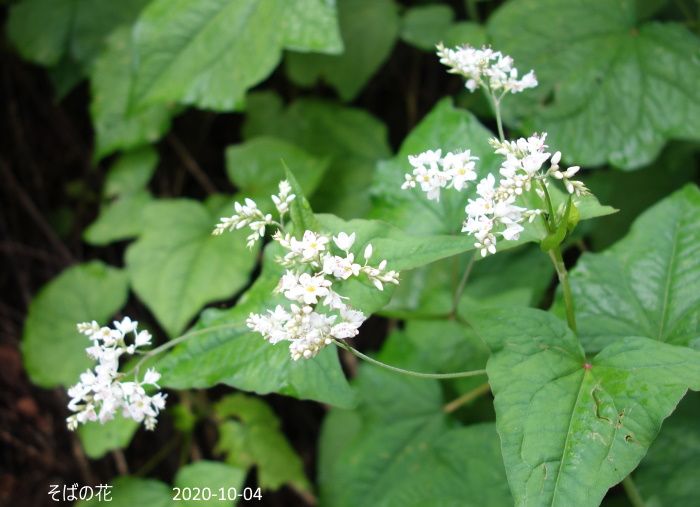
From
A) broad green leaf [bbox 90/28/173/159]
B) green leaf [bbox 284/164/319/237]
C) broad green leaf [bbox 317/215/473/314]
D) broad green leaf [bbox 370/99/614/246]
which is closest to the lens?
broad green leaf [bbox 317/215/473/314]

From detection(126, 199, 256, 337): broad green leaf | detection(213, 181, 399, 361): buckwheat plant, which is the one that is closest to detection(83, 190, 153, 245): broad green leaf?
detection(126, 199, 256, 337): broad green leaf

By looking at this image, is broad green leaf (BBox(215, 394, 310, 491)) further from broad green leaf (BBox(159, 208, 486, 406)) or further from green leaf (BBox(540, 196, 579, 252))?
green leaf (BBox(540, 196, 579, 252))

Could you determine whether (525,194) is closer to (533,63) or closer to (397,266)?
(397,266)

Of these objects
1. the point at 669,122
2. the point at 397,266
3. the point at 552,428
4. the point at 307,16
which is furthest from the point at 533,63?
the point at 552,428

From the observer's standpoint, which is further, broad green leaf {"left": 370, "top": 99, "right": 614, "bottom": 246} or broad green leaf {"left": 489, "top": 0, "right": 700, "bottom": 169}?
broad green leaf {"left": 489, "top": 0, "right": 700, "bottom": 169}

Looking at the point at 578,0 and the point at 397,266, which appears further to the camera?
the point at 578,0

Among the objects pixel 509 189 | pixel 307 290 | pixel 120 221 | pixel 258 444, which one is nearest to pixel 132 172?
pixel 120 221

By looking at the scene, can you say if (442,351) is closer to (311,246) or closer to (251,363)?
(251,363)
